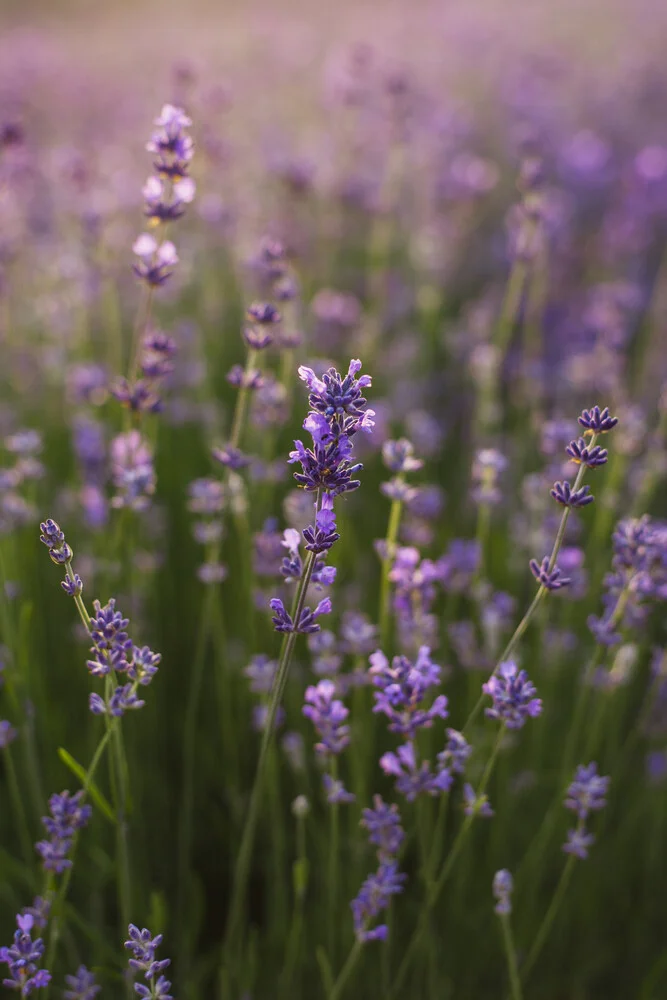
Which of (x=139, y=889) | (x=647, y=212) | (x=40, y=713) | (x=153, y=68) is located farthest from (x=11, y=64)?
(x=139, y=889)

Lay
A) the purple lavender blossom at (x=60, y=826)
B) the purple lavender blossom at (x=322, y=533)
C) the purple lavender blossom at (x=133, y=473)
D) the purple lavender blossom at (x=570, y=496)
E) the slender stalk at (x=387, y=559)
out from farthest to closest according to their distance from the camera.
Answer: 1. the purple lavender blossom at (x=133, y=473)
2. the slender stalk at (x=387, y=559)
3. the purple lavender blossom at (x=60, y=826)
4. the purple lavender blossom at (x=570, y=496)
5. the purple lavender blossom at (x=322, y=533)

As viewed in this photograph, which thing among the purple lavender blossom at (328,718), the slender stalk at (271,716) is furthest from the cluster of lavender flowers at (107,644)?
the purple lavender blossom at (328,718)

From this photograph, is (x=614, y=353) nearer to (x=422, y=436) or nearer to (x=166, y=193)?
(x=422, y=436)

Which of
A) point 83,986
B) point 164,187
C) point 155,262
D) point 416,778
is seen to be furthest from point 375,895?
point 164,187

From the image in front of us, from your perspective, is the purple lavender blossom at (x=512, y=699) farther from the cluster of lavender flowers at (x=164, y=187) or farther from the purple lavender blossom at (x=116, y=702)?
the cluster of lavender flowers at (x=164, y=187)

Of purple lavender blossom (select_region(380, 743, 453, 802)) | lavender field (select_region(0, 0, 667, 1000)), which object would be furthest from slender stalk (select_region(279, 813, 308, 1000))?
purple lavender blossom (select_region(380, 743, 453, 802))

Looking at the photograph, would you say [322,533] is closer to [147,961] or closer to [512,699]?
[512,699]

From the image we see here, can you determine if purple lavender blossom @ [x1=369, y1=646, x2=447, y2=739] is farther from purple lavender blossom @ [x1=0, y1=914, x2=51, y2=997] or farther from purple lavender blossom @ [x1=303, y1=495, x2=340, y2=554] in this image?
purple lavender blossom @ [x1=0, y1=914, x2=51, y2=997]

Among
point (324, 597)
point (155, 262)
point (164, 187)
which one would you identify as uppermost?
point (164, 187)
